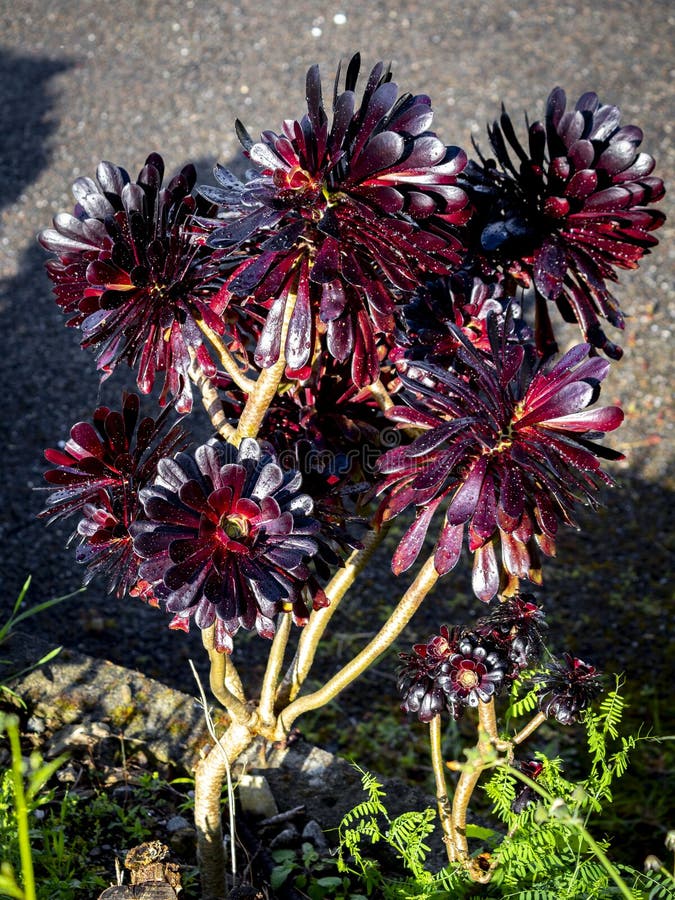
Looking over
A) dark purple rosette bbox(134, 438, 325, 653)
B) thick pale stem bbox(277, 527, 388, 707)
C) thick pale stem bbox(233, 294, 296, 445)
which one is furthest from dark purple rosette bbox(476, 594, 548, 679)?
thick pale stem bbox(233, 294, 296, 445)

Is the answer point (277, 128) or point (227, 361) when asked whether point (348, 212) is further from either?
point (277, 128)

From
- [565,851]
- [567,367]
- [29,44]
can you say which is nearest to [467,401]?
[567,367]

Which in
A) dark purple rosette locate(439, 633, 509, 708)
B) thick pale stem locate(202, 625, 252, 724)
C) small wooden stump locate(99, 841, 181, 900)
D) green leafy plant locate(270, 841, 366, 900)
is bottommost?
small wooden stump locate(99, 841, 181, 900)

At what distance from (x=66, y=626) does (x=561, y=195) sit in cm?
217

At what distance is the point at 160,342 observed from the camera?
133 cm

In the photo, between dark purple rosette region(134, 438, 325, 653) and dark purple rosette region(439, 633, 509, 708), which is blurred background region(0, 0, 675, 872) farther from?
dark purple rosette region(134, 438, 325, 653)

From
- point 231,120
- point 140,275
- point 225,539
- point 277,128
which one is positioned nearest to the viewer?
point 225,539

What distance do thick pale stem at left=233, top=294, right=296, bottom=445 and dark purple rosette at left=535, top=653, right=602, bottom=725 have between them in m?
0.64

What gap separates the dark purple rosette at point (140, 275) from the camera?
1303mm

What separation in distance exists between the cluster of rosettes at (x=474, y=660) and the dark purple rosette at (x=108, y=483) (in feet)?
1.54

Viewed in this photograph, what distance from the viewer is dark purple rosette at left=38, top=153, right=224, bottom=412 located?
1.30 meters

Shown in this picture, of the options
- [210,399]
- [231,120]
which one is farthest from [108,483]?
[231,120]

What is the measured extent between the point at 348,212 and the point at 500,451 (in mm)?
391

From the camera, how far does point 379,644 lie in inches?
60.9
